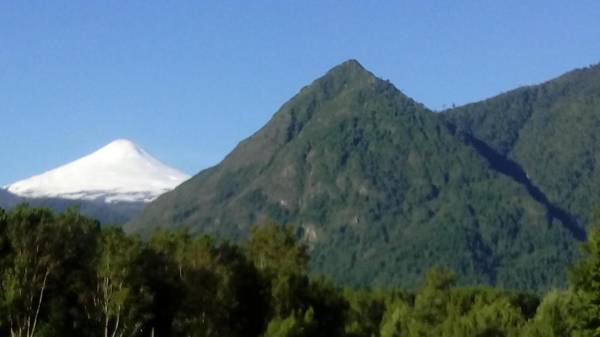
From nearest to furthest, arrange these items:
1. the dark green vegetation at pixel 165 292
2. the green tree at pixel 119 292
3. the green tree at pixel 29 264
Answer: the green tree at pixel 29 264 < the dark green vegetation at pixel 165 292 < the green tree at pixel 119 292

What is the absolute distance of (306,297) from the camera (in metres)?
63.9

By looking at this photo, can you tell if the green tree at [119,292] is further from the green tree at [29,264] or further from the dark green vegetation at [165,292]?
the green tree at [29,264]

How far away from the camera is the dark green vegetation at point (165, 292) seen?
4525cm

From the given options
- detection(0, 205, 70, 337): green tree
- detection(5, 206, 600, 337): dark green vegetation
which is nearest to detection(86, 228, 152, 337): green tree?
detection(5, 206, 600, 337): dark green vegetation

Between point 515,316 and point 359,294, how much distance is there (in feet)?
71.2

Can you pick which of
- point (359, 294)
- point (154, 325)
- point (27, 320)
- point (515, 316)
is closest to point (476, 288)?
point (359, 294)

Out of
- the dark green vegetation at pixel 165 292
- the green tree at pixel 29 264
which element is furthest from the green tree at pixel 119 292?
the green tree at pixel 29 264

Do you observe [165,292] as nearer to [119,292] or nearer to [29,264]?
[119,292]

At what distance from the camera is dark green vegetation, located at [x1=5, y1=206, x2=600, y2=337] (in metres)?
45.2

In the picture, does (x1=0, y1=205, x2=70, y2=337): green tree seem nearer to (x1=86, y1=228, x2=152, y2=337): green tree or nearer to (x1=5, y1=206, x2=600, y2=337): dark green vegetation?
(x1=5, y1=206, x2=600, y2=337): dark green vegetation

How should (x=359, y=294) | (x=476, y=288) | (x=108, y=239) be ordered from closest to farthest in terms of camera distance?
(x=108, y=239), (x=359, y=294), (x=476, y=288)

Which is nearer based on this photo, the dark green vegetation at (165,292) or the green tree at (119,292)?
the dark green vegetation at (165,292)

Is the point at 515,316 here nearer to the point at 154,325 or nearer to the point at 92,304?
the point at 154,325

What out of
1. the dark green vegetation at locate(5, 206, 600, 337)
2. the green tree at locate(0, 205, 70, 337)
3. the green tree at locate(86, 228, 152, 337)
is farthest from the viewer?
the green tree at locate(86, 228, 152, 337)
